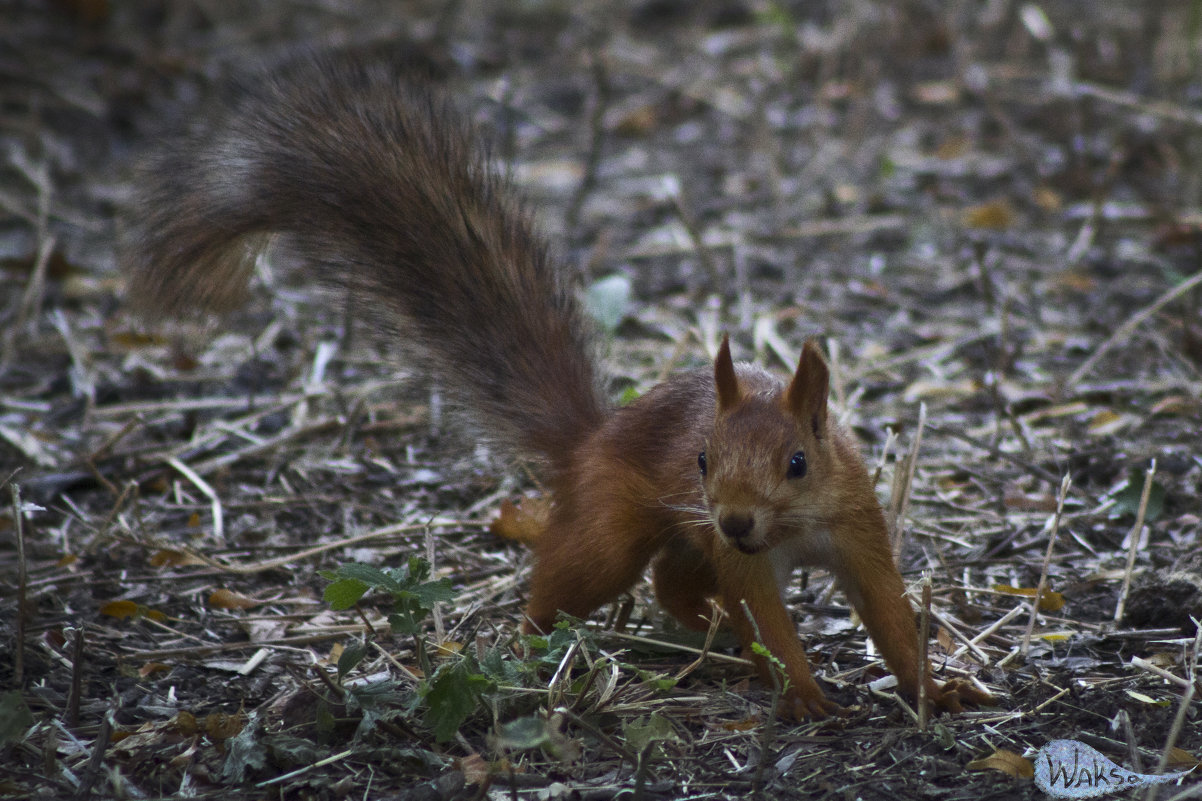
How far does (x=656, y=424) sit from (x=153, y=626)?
3.85 ft

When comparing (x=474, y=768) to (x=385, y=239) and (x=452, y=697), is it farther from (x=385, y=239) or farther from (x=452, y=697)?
(x=385, y=239)

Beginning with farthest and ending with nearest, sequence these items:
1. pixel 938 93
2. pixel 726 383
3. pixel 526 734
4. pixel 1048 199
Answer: pixel 938 93 < pixel 1048 199 < pixel 726 383 < pixel 526 734

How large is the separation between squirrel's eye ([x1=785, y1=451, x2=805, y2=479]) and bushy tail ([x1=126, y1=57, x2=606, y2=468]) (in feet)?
1.99

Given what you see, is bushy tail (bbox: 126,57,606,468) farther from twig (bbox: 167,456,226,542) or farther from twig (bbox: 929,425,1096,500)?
twig (bbox: 929,425,1096,500)

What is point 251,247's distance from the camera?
2750mm

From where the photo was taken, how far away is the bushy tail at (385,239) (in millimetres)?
2674

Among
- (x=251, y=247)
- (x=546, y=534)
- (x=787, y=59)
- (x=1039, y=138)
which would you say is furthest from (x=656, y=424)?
(x=787, y=59)

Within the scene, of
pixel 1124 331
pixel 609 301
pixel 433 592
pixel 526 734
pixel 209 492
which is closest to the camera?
pixel 526 734

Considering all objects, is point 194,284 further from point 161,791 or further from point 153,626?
point 161,791

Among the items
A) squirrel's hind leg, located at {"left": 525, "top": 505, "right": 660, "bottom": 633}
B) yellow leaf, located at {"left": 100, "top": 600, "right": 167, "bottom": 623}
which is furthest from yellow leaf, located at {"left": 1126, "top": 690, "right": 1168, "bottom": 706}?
yellow leaf, located at {"left": 100, "top": 600, "right": 167, "bottom": 623}

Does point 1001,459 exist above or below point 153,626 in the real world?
above

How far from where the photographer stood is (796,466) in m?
2.18

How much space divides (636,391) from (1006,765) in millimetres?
1565

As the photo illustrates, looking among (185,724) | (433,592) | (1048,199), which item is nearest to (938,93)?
(1048,199)
